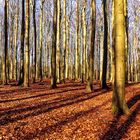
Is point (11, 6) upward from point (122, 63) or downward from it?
upward

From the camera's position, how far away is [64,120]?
10195mm

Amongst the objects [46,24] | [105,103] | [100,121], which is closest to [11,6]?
[46,24]

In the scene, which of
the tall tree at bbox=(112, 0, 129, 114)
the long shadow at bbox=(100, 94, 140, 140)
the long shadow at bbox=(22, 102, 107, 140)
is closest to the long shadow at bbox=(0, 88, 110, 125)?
the long shadow at bbox=(22, 102, 107, 140)

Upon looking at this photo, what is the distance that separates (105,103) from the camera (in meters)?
14.0

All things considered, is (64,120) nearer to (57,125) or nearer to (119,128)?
(57,125)

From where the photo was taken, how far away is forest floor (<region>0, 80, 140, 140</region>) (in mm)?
A: 8289

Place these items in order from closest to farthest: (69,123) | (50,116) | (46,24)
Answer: (69,123) → (50,116) → (46,24)

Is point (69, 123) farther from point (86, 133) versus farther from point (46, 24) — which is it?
point (46, 24)

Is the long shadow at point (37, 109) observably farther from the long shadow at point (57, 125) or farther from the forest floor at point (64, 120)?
the long shadow at point (57, 125)

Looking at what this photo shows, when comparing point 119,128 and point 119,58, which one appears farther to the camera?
point 119,58

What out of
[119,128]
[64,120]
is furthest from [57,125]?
[119,128]

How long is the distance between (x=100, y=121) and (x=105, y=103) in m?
3.70

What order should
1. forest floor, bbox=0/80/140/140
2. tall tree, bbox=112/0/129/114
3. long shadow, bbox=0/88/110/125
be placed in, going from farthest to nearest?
tall tree, bbox=112/0/129/114, long shadow, bbox=0/88/110/125, forest floor, bbox=0/80/140/140

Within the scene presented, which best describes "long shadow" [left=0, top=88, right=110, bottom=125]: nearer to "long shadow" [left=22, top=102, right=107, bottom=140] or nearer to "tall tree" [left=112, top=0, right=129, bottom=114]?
"long shadow" [left=22, top=102, right=107, bottom=140]
